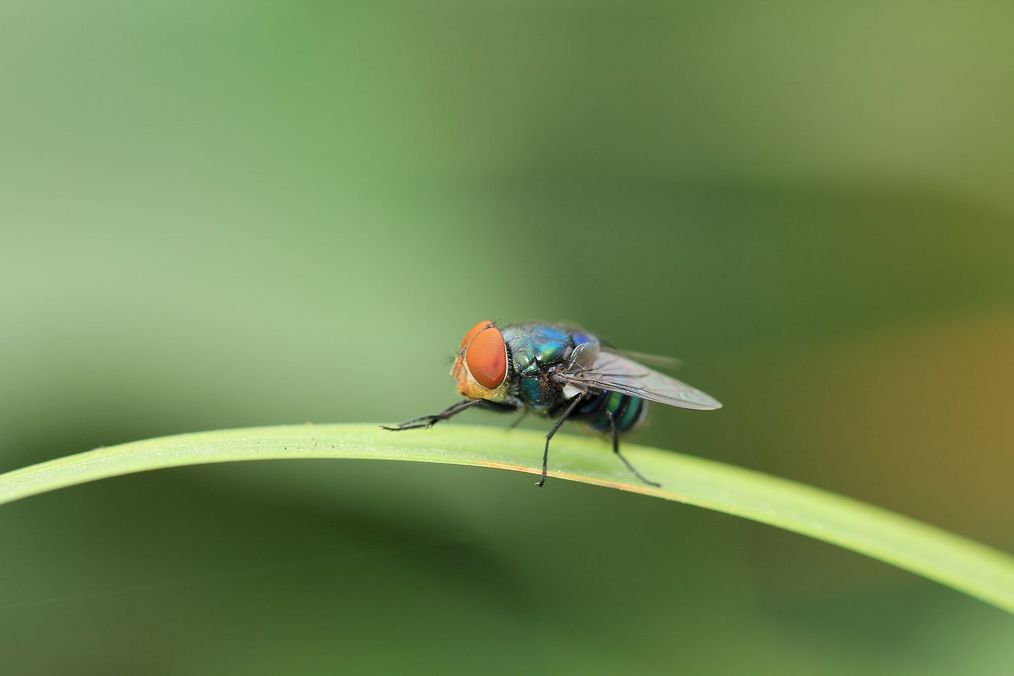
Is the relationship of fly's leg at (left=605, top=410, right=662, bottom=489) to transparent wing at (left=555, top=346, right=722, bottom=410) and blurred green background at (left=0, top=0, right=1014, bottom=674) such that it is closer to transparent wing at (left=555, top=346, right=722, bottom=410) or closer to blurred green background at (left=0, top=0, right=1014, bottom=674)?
transparent wing at (left=555, top=346, right=722, bottom=410)

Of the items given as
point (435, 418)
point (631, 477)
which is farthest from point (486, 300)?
point (631, 477)

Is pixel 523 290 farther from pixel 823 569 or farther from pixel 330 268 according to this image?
pixel 823 569

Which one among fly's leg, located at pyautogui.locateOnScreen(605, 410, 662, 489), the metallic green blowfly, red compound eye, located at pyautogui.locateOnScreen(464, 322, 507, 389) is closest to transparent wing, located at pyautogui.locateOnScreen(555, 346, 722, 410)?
the metallic green blowfly

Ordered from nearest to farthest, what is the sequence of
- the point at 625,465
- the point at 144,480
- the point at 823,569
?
the point at 625,465 → the point at 144,480 → the point at 823,569

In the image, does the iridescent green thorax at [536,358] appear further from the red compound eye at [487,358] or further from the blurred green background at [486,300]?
the blurred green background at [486,300]

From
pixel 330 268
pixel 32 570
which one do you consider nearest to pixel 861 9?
pixel 330 268

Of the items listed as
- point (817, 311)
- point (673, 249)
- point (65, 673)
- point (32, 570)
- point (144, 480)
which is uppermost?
point (673, 249)

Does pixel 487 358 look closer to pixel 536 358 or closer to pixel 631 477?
pixel 536 358
